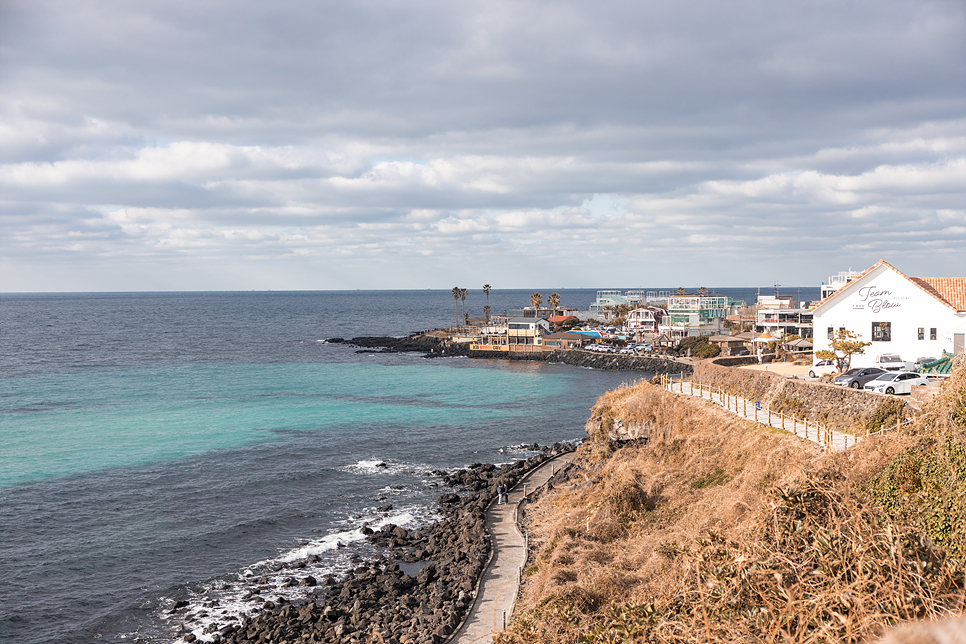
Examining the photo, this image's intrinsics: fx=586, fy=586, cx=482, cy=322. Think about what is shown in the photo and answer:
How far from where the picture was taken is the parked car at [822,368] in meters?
37.4

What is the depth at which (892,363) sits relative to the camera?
3338 centimetres

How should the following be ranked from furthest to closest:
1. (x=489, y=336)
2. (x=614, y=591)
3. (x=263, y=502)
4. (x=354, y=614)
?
(x=489, y=336) < (x=263, y=502) < (x=354, y=614) < (x=614, y=591)

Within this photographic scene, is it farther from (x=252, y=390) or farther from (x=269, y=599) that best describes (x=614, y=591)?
(x=252, y=390)

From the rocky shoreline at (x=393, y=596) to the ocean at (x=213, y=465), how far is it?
1.27 meters

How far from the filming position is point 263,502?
3475cm

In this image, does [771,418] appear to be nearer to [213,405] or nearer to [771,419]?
[771,419]

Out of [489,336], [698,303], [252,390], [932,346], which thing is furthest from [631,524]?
[698,303]

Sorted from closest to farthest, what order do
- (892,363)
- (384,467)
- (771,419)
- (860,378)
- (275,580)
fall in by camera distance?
(275,580) → (771,419) → (860,378) → (892,363) → (384,467)

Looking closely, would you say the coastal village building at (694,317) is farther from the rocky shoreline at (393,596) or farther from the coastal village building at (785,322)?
the rocky shoreline at (393,596)

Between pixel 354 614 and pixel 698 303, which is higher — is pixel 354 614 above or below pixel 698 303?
below

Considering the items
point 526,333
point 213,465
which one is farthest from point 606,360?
point 213,465

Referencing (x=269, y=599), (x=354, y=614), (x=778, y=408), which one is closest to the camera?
(x=354, y=614)

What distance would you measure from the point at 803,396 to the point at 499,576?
52.3 feet

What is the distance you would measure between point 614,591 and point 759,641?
394 inches
